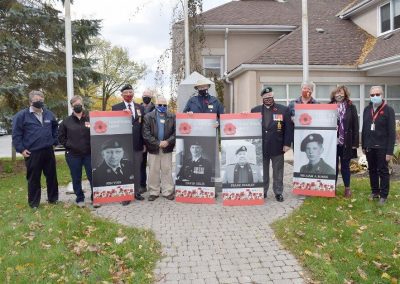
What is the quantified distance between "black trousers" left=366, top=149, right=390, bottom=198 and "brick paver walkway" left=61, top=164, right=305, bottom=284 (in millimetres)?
1399

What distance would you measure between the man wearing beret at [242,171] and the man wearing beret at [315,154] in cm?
103

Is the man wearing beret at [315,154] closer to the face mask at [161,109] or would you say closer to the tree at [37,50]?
the face mask at [161,109]

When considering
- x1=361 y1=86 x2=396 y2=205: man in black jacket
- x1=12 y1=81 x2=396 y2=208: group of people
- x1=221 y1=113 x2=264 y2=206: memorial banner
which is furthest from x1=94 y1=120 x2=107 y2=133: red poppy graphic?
x1=361 y1=86 x2=396 y2=205: man in black jacket

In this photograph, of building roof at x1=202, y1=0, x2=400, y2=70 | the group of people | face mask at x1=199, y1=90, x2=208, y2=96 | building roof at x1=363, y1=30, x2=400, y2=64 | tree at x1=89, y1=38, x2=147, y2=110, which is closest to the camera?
the group of people

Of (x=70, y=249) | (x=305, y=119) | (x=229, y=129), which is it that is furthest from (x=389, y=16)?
(x=70, y=249)

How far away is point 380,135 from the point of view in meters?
6.52

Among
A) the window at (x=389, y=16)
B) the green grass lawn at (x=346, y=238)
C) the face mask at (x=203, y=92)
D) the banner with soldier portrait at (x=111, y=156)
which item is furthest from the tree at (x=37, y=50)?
the window at (x=389, y=16)

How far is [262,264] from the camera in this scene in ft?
14.8

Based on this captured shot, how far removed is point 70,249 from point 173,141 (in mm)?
2980

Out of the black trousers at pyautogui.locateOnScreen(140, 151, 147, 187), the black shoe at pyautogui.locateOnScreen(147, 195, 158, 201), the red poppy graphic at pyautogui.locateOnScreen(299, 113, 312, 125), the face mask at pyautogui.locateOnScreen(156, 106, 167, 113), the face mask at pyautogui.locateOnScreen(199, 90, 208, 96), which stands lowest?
the black shoe at pyautogui.locateOnScreen(147, 195, 158, 201)

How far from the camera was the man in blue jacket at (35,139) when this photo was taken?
6.69m

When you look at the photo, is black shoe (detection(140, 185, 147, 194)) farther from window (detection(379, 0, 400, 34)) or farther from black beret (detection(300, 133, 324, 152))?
window (detection(379, 0, 400, 34))

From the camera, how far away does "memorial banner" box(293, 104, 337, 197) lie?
692 centimetres

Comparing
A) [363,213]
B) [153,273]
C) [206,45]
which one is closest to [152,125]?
[153,273]
